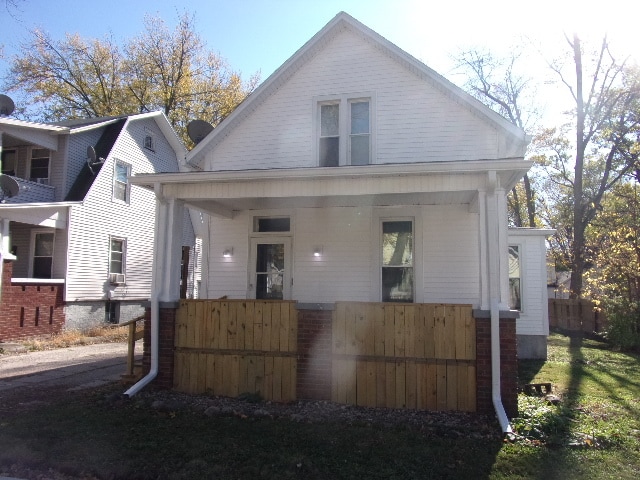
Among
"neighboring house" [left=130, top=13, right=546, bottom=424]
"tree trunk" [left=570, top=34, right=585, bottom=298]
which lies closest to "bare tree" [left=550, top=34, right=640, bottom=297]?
"tree trunk" [left=570, top=34, right=585, bottom=298]

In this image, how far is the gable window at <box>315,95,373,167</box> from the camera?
33.3ft

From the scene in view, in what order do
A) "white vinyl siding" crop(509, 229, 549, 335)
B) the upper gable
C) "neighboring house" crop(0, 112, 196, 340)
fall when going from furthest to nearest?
"neighboring house" crop(0, 112, 196, 340) < "white vinyl siding" crop(509, 229, 549, 335) < the upper gable

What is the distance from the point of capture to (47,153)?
16.0m

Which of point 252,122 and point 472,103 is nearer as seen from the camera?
point 472,103

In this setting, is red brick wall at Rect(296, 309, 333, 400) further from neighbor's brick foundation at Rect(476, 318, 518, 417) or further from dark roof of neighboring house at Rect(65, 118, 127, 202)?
dark roof of neighboring house at Rect(65, 118, 127, 202)

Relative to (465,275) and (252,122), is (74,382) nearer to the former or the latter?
(252,122)

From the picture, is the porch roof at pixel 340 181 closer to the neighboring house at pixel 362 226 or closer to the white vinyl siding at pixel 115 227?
the neighboring house at pixel 362 226

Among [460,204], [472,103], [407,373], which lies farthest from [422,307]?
[472,103]

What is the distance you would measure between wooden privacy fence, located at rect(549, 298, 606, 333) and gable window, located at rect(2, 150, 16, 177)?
19.6 m

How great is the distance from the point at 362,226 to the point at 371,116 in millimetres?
2250

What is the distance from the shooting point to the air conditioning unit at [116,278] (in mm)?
16797

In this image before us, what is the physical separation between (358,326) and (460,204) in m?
3.80

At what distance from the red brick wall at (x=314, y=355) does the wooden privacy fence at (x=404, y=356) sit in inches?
4.1

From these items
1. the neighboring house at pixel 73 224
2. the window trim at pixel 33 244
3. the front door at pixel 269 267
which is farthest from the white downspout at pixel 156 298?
the window trim at pixel 33 244
